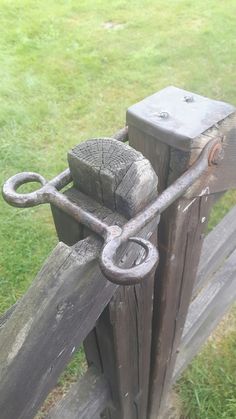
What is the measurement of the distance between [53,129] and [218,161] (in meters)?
3.21

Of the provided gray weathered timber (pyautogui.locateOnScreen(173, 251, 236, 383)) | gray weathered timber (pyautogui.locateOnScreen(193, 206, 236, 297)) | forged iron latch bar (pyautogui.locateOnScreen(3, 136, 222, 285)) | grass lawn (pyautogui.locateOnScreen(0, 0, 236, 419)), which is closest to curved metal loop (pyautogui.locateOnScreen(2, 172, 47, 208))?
forged iron latch bar (pyautogui.locateOnScreen(3, 136, 222, 285))

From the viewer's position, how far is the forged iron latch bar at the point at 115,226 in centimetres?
73

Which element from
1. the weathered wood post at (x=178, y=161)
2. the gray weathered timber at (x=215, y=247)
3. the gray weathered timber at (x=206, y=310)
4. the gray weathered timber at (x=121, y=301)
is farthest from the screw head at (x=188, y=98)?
the gray weathered timber at (x=206, y=310)

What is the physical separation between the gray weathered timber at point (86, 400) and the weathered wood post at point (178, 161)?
0.28 metres

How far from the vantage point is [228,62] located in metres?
4.84

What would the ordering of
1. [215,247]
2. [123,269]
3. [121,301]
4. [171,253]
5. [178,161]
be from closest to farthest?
1. [123,269]
2. [178,161]
3. [121,301]
4. [171,253]
5. [215,247]

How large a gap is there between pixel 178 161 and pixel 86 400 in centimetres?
100

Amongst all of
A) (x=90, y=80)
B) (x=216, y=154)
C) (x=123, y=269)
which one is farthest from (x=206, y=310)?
(x=90, y=80)

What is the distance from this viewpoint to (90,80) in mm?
4738

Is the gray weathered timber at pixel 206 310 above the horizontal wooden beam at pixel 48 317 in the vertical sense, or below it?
below

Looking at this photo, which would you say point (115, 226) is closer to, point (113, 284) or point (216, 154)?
point (113, 284)

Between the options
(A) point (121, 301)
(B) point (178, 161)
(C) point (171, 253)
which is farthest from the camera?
(C) point (171, 253)

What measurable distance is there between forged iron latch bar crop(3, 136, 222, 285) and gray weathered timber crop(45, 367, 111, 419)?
847 mm

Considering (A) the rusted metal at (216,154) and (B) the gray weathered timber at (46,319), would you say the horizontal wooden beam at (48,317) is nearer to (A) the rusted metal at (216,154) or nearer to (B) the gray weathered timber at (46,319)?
(B) the gray weathered timber at (46,319)
